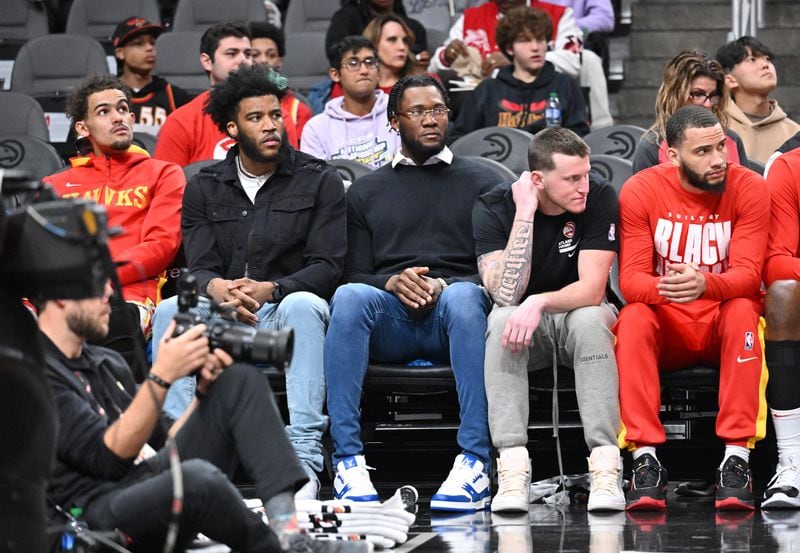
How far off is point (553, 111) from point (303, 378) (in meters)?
2.78

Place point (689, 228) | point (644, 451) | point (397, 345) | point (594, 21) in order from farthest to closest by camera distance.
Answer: point (594, 21) → point (397, 345) → point (689, 228) → point (644, 451)

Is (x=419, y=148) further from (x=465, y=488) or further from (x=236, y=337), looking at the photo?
(x=236, y=337)

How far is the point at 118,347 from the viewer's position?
5.32 m

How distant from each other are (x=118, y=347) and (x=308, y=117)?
2295 millimetres

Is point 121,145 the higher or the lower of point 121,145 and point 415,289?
the higher

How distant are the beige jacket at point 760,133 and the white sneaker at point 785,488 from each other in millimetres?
2070

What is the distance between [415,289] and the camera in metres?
5.18

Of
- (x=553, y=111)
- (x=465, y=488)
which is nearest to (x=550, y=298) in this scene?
(x=465, y=488)

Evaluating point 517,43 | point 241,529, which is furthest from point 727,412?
point 517,43

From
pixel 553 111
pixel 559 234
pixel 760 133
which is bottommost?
pixel 559 234

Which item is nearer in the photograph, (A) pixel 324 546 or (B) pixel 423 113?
(A) pixel 324 546

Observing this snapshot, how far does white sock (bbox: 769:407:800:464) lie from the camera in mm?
4859

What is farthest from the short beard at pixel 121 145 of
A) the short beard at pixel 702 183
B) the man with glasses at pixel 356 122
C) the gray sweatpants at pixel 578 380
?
the short beard at pixel 702 183

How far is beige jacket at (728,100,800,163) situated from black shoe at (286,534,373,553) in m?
3.40
